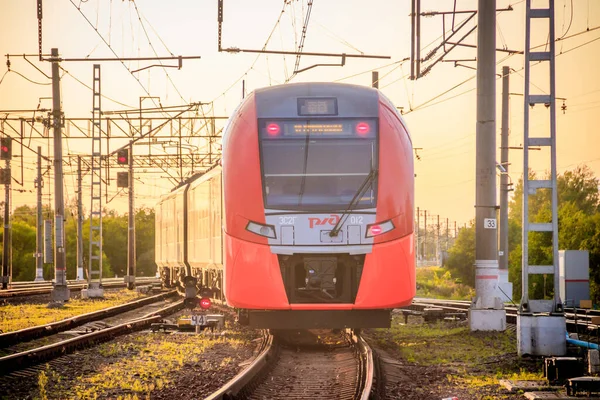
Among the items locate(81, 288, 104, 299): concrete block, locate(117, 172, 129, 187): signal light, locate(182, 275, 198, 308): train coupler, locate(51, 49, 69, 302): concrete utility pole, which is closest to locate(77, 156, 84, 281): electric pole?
locate(117, 172, 129, 187): signal light

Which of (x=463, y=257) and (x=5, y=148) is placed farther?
(x=463, y=257)

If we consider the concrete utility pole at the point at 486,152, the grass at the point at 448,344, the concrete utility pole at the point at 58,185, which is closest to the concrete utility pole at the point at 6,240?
the concrete utility pole at the point at 58,185

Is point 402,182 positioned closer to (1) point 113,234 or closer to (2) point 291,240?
(2) point 291,240

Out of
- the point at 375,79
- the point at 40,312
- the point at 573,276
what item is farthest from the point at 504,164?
the point at 40,312

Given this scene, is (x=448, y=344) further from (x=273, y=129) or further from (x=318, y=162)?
(x=273, y=129)

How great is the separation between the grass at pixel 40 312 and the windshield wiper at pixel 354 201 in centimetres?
1017

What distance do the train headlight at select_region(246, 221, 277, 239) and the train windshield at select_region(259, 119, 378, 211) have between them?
1.00ft

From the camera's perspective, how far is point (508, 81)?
2905 centimetres

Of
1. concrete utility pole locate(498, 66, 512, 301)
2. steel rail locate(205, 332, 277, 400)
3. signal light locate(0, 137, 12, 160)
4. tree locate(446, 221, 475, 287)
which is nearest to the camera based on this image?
steel rail locate(205, 332, 277, 400)

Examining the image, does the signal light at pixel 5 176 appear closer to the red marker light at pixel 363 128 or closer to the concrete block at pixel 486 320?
the concrete block at pixel 486 320

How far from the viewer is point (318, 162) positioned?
43.7 ft

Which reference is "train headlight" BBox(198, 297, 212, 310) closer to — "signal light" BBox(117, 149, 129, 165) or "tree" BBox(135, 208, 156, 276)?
"signal light" BBox(117, 149, 129, 165)

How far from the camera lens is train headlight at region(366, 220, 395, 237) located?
13.1 m

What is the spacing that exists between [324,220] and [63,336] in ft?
25.8
